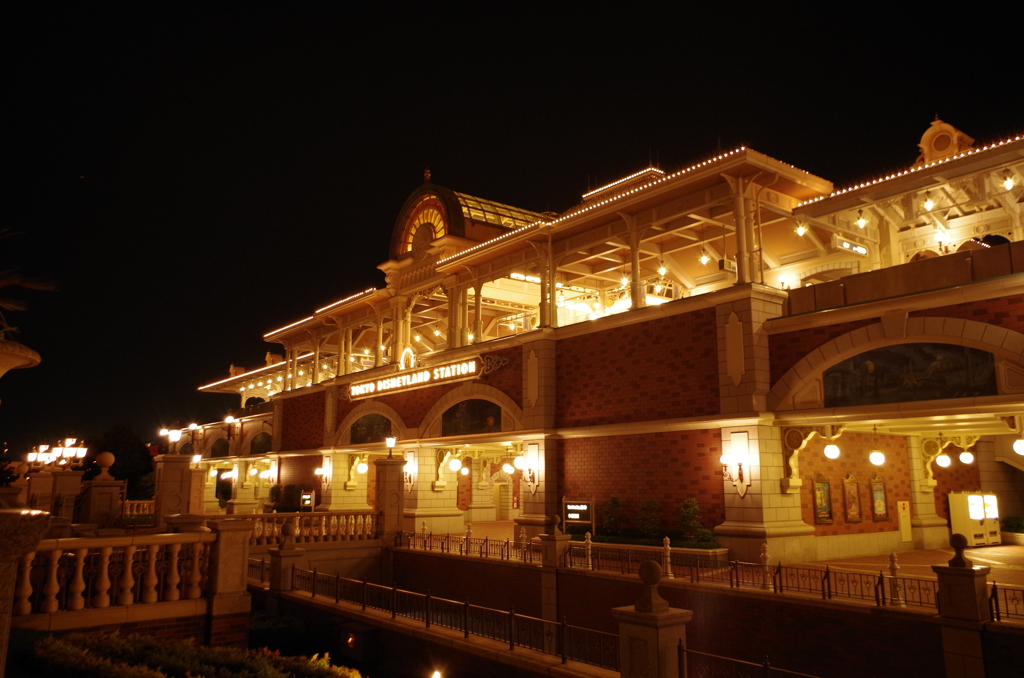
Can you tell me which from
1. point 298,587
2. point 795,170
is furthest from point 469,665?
point 795,170

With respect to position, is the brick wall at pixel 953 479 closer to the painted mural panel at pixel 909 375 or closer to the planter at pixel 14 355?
the painted mural panel at pixel 909 375

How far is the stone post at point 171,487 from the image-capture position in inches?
719

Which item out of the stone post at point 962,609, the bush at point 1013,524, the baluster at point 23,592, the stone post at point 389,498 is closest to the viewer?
the baluster at point 23,592

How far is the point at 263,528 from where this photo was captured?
2300cm

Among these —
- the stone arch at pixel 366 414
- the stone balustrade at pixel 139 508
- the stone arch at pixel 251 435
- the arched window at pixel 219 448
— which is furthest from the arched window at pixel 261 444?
the stone balustrade at pixel 139 508

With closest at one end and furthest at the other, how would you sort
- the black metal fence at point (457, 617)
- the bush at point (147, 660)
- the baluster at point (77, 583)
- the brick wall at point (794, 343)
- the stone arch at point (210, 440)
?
the bush at point (147, 660)
the baluster at point (77, 583)
the black metal fence at point (457, 617)
the brick wall at point (794, 343)
the stone arch at point (210, 440)

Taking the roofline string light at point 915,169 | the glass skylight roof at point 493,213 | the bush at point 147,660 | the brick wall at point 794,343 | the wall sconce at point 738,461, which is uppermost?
the glass skylight roof at point 493,213

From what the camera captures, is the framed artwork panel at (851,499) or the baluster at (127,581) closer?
the baluster at (127,581)

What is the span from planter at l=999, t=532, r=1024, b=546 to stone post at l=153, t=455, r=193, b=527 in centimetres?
2329

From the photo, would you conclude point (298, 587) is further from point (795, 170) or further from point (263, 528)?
point (795, 170)

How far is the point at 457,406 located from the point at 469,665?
17.3 metres

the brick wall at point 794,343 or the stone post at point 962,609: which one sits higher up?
the brick wall at point 794,343

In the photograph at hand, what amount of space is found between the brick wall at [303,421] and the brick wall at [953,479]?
27182mm

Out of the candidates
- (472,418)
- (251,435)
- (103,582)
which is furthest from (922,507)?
(251,435)
